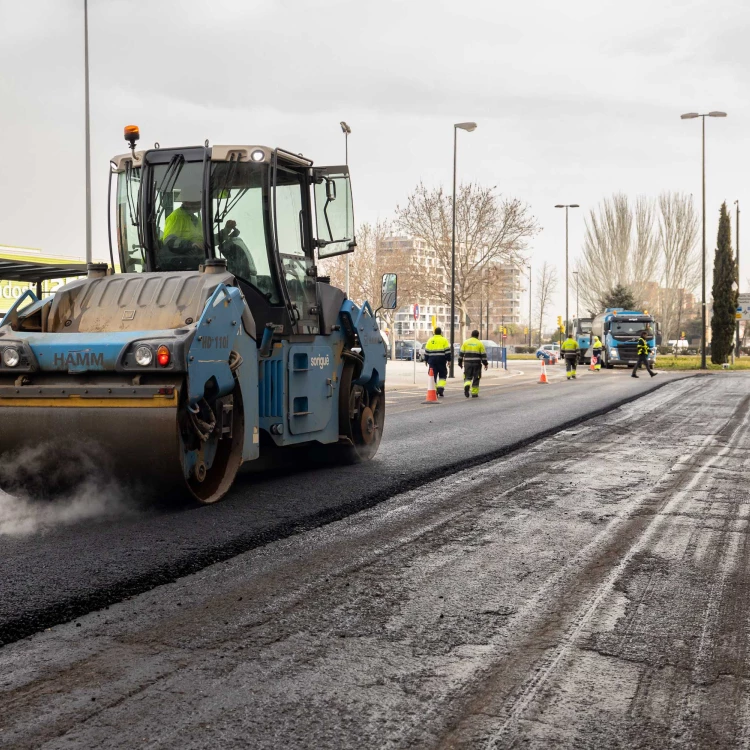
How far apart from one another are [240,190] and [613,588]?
462 centimetres

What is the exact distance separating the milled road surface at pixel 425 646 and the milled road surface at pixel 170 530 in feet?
0.59

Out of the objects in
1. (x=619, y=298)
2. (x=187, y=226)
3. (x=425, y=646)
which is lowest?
(x=425, y=646)

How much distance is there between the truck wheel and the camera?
928cm

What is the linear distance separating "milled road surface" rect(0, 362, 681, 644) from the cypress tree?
38750 mm

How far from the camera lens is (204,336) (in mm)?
6527

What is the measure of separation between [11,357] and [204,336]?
1.28m

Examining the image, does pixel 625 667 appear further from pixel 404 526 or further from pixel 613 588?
pixel 404 526

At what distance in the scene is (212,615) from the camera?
14.2ft

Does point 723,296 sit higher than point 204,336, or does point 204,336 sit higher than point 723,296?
point 723,296

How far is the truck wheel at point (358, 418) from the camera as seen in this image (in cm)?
928

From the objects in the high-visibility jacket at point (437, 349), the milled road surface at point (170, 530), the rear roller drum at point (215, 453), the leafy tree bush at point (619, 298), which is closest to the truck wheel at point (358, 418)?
the milled road surface at point (170, 530)

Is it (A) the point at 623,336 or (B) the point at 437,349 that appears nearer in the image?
(B) the point at 437,349

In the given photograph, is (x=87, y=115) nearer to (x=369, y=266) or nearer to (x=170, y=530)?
(x=170, y=530)

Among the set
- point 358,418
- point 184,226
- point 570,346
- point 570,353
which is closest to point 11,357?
point 184,226
